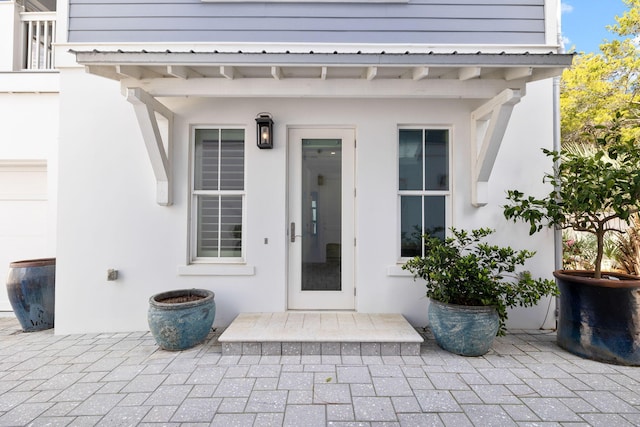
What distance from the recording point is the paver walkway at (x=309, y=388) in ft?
6.88

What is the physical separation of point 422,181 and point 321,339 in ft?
6.92

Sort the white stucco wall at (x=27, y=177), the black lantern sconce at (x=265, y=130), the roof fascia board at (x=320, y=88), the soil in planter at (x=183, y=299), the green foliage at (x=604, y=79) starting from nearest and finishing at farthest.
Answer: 1. the roof fascia board at (x=320, y=88)
2. the soil in planter at (x=183, y=299)
3. the black lantern sconce at (x=265, y=130)
4. the white stucco wall at (x=27, y=177)
5. the green foliage at (x=604, y=79)

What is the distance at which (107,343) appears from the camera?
333 centimetres

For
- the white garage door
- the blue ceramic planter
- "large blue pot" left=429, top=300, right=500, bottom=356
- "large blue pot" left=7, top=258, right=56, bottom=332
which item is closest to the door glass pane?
"large blue pot" left=429, top=300, right=500, bottom=356

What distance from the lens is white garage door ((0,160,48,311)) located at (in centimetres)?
442

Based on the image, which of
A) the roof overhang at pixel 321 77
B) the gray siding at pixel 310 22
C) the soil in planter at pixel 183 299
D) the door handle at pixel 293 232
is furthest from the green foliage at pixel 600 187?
the soil in planter at pixel 183 299

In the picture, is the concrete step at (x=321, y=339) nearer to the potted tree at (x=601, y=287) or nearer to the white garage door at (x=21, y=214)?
the potted tree at (x=601, y=287)

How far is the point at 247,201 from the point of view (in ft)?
12.2

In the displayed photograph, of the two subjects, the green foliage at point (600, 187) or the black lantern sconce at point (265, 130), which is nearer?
the green foliage at point (600, 187)

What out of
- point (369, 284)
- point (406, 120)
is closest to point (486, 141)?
point (406, 120)

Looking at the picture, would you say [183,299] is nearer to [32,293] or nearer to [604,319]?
[32,293]

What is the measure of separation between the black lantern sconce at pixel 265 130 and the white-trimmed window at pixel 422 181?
150 cm

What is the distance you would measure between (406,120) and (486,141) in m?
0.88

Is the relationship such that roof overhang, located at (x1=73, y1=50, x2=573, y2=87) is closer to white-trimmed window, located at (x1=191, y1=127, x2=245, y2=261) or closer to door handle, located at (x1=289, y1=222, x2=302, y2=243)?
white-trimmed window, located at (x1=191, y1=127, x2=245, y2=261)
